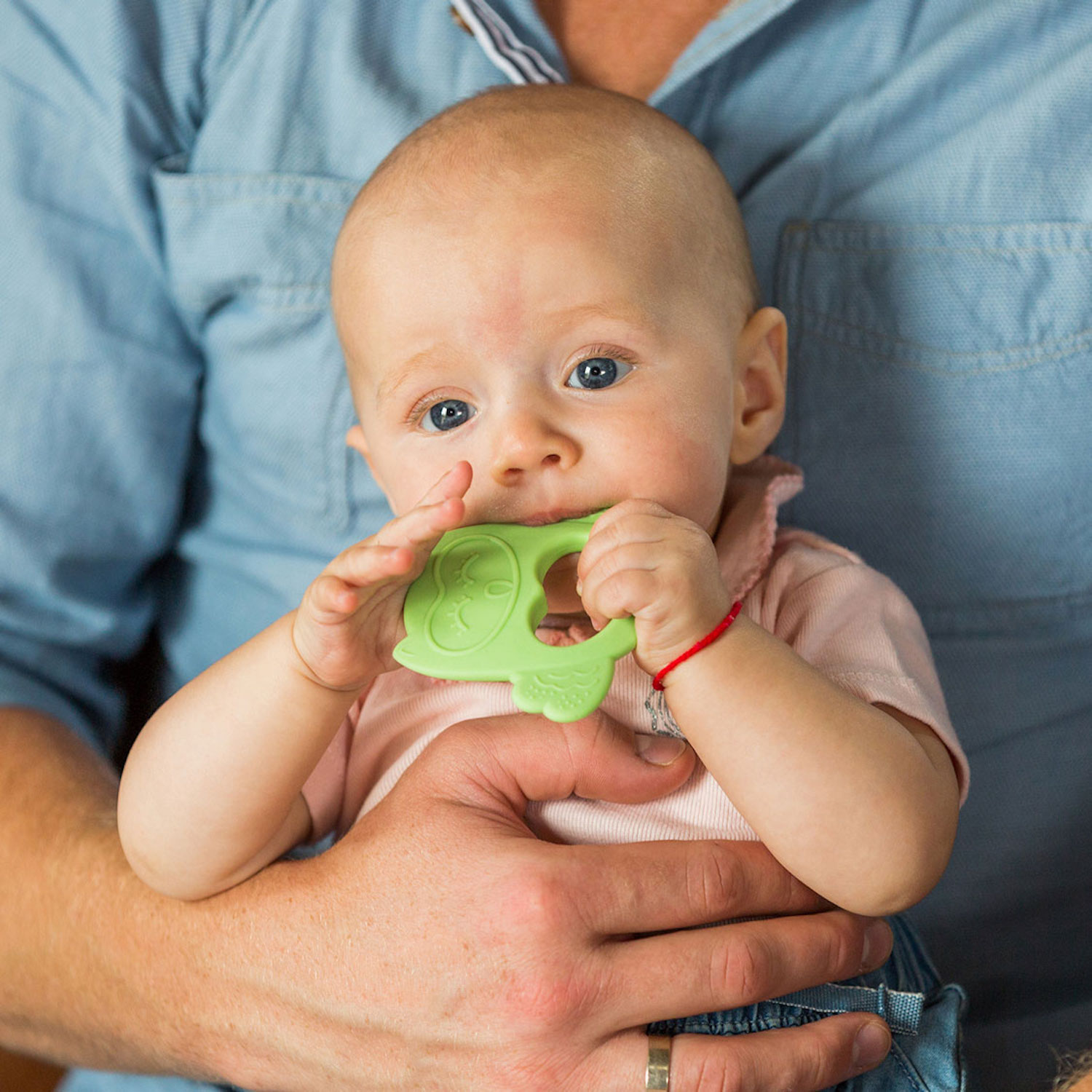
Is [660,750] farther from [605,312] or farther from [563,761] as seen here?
[605,312]

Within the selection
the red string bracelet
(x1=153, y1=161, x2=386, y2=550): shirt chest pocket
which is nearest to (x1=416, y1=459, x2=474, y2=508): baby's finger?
the red string bracelet

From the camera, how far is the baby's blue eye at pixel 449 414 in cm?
99

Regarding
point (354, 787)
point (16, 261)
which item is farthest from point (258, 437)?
point (354, 787)

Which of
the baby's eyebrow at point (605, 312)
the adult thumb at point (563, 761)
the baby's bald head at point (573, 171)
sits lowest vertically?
the adult thumb at point (563, 761)

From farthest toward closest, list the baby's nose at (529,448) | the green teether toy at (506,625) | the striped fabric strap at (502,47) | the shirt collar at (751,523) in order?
1. the striped fabric strap at (502,47)
2. the shirt collar at (751,523)
3. the baby's nose at (529,448)
4. the green teether toy at (506,625)

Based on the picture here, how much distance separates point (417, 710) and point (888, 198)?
791mm

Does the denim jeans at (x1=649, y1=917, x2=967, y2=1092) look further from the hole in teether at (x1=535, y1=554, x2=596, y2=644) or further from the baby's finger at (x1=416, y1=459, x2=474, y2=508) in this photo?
the baby's finger at (x1=416, y1=459, x2=474, y2=508)

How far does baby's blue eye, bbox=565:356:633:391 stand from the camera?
3.16ft

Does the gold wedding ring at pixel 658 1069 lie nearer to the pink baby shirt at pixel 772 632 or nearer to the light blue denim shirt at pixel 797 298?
the pink baby shirt at pixel 772 632

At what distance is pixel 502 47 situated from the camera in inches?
48.1

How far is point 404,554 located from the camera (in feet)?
2.67

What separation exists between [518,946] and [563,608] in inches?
11.8

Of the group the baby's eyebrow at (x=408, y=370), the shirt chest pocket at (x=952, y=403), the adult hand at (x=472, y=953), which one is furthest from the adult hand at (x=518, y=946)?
the shirt chest pocket at (x=952, y=403)

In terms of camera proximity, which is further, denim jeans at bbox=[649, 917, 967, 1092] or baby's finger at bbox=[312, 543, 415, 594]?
denim jeans at bbox=[649, 917, 967, 1092]
